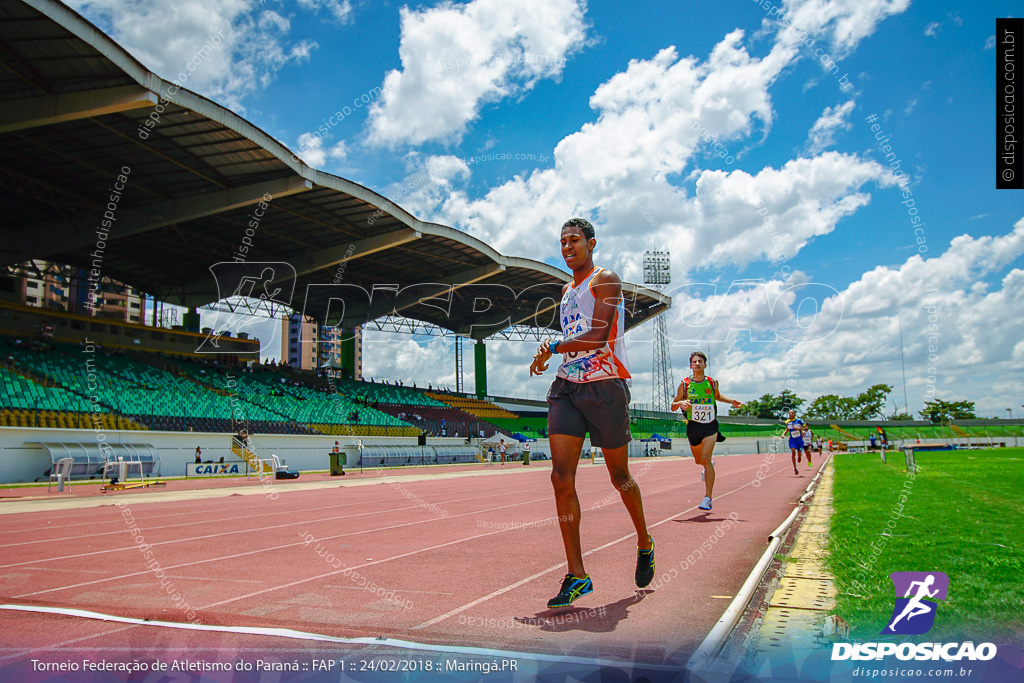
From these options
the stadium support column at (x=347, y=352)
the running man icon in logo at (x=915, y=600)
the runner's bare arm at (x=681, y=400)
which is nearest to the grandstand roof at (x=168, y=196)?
the stadium support column at (x=347, y=352)

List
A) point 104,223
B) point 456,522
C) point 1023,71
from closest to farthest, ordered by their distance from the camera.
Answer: point 1023,71, point 456,522, point 104,223

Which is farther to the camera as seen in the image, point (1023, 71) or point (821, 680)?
point (1023, 71)

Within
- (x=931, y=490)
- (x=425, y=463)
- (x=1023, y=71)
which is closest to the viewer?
(x=1023, y=71)

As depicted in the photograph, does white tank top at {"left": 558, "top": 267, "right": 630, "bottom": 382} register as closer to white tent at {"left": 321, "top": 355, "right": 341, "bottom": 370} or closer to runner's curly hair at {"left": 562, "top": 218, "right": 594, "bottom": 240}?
runner's curly hair at {"left": 562, "top": 218, "right": 594, "bottom": 240}

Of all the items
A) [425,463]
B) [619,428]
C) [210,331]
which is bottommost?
[425,463]

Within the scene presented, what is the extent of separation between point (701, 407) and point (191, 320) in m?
41.2

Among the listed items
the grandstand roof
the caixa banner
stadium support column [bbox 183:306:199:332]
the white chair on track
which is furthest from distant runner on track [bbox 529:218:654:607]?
stadium support column [bbox 183:306:199:332]

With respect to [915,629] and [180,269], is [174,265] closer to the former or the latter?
[180,269]

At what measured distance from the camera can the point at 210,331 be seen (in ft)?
144

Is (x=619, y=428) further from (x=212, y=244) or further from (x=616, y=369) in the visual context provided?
(x=212, y=244)

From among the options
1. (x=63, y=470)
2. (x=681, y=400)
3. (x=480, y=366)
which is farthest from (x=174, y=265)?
(x=681, y=400)

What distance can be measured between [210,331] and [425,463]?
17316mm

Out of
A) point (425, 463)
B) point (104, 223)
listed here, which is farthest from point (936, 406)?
point (104, 223)

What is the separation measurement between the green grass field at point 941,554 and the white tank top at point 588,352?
1.74m
